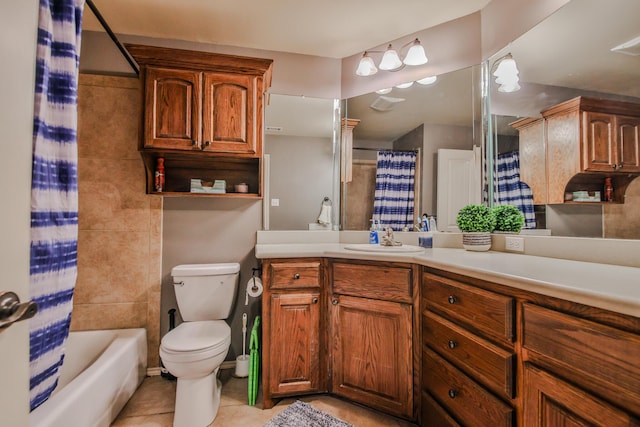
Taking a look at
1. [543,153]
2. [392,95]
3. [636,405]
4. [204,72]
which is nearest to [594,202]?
[543,153]

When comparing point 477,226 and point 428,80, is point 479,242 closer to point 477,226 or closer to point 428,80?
point 477,226

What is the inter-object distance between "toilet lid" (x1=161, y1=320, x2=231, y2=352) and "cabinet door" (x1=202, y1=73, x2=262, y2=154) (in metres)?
1.13

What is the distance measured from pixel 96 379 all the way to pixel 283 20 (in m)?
2.35

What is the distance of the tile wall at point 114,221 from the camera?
2.02 m

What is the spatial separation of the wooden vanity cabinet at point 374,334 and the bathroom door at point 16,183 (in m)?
1.29

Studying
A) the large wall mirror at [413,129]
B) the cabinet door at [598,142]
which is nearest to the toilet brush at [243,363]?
the large wall mirror at [413,129]

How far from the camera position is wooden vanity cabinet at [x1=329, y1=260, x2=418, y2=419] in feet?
4.84

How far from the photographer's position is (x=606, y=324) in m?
0.70

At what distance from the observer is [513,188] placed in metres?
1.70

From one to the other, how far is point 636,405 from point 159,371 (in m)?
2.45

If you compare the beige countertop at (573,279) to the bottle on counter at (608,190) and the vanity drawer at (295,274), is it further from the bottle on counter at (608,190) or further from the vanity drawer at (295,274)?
the vanity drawer at (295,274)

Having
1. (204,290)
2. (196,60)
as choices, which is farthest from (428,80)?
(204,290)

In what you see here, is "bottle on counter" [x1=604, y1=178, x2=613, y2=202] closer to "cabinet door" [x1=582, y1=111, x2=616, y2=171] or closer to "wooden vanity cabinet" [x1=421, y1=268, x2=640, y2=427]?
"cabinet door" [x1=582, y1=111, x2=616, y2=171]

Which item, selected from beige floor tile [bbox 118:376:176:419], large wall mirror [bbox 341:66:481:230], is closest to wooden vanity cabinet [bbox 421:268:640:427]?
large wall mirror [bbox 341:66:481:230]
